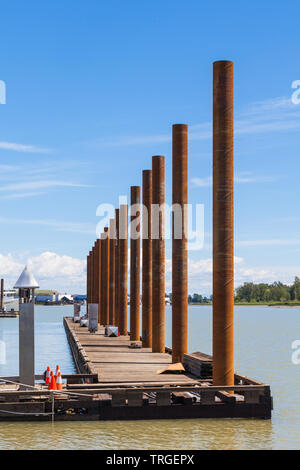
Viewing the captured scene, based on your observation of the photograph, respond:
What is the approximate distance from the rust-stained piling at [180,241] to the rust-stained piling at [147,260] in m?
7.47

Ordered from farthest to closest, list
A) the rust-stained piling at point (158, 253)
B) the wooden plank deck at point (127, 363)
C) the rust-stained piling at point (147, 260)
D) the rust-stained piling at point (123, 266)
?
the rust-stained piling at point (123, 266), the rust-stained piling at point (147, 260), the rust-stained piling at point (158, 253), the wooden plank deck at point (127, 363)

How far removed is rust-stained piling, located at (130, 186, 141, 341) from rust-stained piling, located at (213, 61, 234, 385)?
2112 centimetres

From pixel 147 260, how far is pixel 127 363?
400 inches

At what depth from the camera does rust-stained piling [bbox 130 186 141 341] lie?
151ft

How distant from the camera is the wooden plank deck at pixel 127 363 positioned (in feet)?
86.6

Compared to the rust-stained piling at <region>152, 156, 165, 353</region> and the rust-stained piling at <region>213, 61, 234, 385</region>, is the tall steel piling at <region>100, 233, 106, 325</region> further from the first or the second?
the rust-stained piling at <region>213, 61, 234, 385</region>

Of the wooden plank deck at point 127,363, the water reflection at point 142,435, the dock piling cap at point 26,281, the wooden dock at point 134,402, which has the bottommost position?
the water reflection at point 142,435

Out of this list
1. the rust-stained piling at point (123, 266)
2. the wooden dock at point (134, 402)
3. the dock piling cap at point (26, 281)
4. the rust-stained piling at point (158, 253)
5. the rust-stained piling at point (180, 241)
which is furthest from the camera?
the rust-stained piling at point (123, 266)

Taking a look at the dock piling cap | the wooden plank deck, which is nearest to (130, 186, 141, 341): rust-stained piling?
the wooden plank deck

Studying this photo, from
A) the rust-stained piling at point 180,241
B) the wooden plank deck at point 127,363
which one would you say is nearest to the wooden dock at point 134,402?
the wooden plank deck at point 127,363

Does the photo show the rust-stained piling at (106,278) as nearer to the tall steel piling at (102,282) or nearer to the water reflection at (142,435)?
the tall steel piling at (102,282)

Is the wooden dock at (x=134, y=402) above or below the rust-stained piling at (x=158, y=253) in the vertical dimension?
below

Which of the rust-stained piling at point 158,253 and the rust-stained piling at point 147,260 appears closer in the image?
the rust-stained piling at point 158,253
